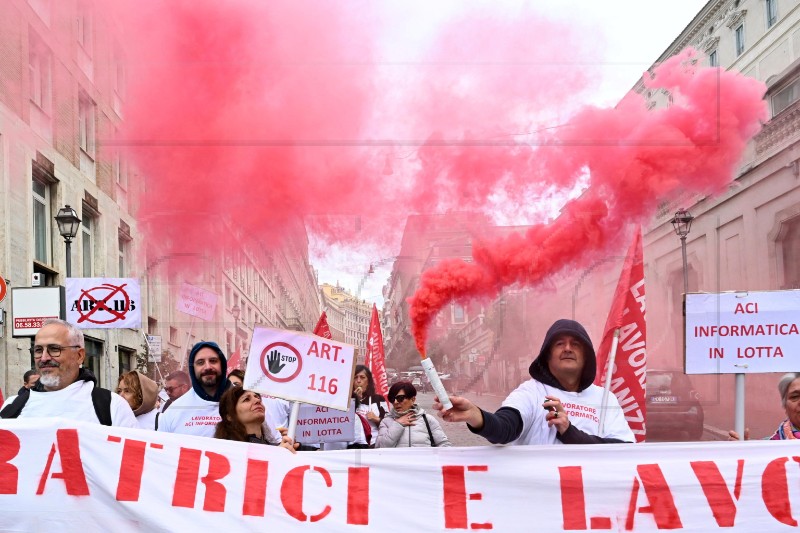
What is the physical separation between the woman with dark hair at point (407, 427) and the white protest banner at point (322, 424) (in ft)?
1.01

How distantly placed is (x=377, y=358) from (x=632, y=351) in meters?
6.55

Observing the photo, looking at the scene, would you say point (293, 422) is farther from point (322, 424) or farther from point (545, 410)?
point (322, 424)

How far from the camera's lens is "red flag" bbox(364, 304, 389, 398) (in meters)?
11.6

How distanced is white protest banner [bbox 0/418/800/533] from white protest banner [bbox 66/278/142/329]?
6129 millimetres

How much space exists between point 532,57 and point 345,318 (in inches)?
219

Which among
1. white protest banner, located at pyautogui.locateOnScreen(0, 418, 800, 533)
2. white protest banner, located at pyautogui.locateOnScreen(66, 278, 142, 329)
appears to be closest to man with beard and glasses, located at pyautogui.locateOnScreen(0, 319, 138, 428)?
white protest banner, located at pyautogui.locateOnScreen(0, 418, 800, 533)

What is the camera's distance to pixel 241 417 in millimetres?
5074

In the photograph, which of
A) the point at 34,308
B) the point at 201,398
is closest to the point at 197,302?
the point at 34,308

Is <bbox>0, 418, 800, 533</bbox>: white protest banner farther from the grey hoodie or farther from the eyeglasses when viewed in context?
the grey hoodie

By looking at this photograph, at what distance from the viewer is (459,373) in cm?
2184

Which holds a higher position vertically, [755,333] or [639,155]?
[639,155]

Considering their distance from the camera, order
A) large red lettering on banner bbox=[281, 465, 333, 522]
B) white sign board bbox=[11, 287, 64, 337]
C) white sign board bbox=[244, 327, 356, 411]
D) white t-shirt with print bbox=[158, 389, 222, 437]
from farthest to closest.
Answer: white sign board bbox=[11, 287, 64, 337], white t-shirt with print bbox=[158, 389, 222, 437], white sign board bbox=[244, 327, 356, 411], large red lettering on banner bbox=[281, 465, 333, 522]

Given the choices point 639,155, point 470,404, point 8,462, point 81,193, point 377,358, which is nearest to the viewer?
point 470,404

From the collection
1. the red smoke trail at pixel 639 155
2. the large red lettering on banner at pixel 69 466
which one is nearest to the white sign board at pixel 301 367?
the large red lettering on banner at pixel 69 466
